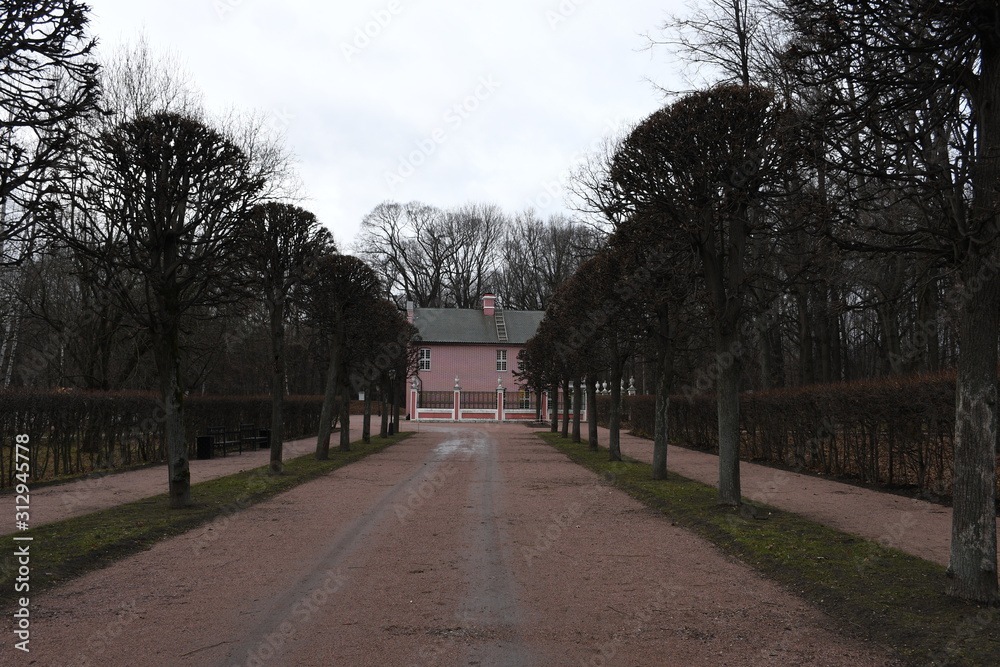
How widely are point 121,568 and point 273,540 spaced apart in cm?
188

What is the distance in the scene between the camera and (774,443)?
60.9 ft

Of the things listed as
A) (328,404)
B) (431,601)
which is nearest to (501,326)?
(328,404)

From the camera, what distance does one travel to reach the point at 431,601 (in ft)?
20.0

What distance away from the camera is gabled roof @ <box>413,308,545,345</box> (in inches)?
2333

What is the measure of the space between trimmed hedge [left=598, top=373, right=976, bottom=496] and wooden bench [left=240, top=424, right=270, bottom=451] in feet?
53.2

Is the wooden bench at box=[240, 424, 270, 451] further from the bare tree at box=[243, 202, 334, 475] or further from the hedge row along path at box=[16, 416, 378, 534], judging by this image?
the bare tree at box=[243, 202, 334, 475]

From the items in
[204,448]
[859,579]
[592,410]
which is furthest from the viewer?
[592,410]

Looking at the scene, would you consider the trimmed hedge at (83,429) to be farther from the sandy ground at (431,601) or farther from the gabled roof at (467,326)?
the gabled roof at (467,326)

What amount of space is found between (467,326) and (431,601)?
54.3m

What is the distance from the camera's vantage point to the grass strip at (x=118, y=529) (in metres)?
7.08

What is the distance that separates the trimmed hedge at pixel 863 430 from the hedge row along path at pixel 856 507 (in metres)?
0.50

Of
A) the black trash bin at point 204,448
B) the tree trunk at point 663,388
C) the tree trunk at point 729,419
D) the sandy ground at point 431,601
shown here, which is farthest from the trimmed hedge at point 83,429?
the tree trunk at point 729,419

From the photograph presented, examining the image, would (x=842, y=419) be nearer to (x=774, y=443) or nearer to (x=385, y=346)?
(x=774, y=443)

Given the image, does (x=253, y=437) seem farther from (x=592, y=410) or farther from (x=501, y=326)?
(x=501, y=326)
